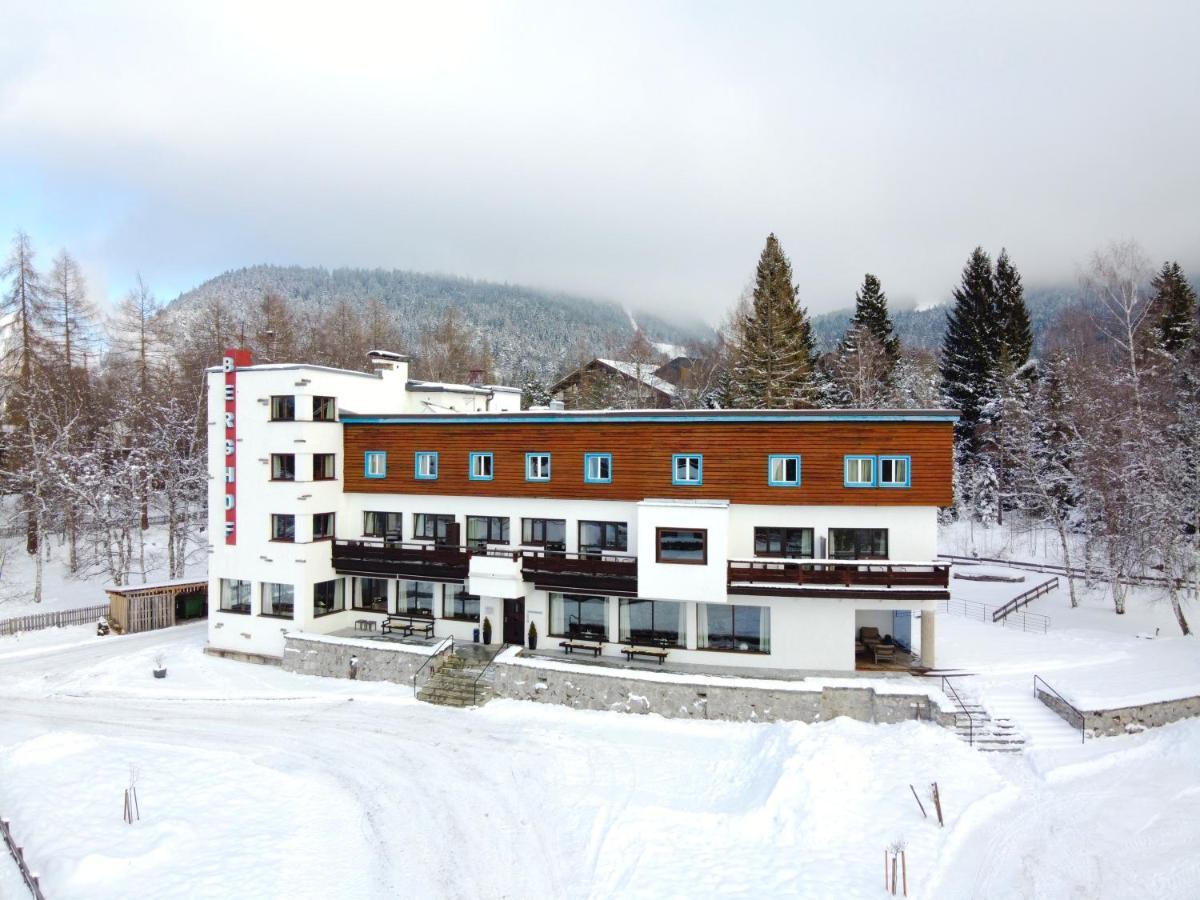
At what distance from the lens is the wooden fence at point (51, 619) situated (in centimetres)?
3084

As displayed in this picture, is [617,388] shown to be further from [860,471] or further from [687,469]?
[860,471]

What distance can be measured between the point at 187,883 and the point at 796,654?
1776cm

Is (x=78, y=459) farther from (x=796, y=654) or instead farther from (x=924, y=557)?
(x=924, y=557)

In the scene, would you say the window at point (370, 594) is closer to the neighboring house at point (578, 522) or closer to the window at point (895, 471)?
the neighboring house at point (578, 522)

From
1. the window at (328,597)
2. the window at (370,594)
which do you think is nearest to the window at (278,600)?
the window at (328,597)

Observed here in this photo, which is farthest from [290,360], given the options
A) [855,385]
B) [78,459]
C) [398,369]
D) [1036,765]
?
[1036,765]

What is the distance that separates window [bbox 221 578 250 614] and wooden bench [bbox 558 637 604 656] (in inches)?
525

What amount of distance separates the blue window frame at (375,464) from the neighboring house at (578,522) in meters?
0.05

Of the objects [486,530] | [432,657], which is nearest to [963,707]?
[432,657]

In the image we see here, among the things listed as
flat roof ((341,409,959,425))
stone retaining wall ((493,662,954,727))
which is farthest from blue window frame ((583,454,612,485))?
stone retaining wall ((493,662,954,727))

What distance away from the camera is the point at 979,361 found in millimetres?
53156

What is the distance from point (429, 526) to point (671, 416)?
36.5ft

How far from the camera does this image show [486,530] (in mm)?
27844

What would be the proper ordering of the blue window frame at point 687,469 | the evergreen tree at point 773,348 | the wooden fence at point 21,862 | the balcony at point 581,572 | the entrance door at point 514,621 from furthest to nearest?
the evergreen tree at point 773,348 → the entrance door at point 514,621 → the blue window frame at point 687,469 → the balcony at point 581,572 → the wooden fence at point 21,862
